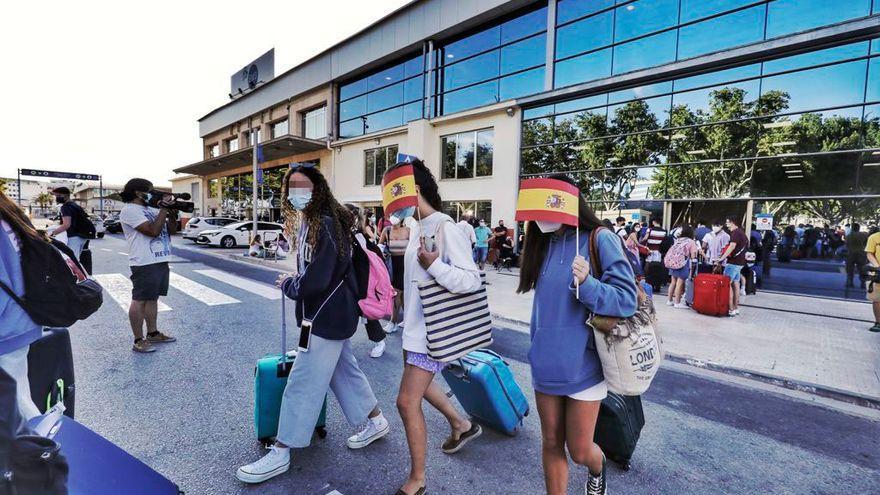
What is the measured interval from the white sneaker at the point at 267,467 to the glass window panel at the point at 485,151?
14827mm

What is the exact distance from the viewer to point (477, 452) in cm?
289

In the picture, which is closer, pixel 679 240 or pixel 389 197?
pixel 389 197

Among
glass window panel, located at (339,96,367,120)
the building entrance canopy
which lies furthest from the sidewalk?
the building entrance canopy

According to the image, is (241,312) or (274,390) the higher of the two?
Answer: (274,390)

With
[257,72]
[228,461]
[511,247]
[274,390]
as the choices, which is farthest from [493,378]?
[257,72]

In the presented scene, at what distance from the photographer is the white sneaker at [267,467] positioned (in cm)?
247

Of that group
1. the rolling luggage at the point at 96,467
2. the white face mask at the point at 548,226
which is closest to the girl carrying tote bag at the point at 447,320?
the white face mask at the point at 548,226

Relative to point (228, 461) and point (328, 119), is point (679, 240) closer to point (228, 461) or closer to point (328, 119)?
point (228, 461)

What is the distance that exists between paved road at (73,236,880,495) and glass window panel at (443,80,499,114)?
13.6 metres

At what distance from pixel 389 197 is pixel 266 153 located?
28.0 meters

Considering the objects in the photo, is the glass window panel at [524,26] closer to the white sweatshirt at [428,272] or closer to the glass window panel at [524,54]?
Answer: the glass window panel at [524,54]

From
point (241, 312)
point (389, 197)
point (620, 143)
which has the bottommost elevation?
point (241, 312)

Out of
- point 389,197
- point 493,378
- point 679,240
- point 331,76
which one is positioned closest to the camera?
point 389,197

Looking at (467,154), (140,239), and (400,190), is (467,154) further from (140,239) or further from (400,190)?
(400,190)
